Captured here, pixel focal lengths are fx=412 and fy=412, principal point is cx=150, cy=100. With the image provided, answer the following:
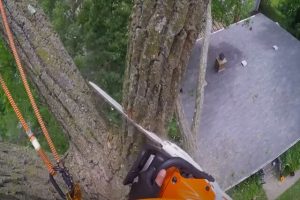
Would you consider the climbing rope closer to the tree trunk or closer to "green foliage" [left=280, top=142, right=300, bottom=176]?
the tree trunk

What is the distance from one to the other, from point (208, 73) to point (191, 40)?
26.5ft

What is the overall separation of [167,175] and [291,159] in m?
8.91

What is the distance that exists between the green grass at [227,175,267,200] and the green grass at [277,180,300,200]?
533 mm

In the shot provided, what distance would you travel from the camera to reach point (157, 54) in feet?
7.39

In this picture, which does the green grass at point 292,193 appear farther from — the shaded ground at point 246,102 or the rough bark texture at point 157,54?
the rough bark texture at point 157,54

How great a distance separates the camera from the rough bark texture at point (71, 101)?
9.22 feet

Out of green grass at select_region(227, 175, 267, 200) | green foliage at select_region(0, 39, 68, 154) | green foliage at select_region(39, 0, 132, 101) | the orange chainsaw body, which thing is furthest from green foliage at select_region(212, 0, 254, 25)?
the orange chainsaw body

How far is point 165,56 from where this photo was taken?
2.27 metres

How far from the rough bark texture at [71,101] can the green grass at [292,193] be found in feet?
27.1

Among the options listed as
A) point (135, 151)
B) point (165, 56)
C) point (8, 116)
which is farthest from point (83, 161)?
point (8, 116)

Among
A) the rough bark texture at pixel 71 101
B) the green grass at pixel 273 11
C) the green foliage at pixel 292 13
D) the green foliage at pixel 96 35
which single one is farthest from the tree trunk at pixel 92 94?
the green grass at pixel 273 11

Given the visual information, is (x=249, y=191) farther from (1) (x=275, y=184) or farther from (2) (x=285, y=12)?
(2) (x=285, y=12)

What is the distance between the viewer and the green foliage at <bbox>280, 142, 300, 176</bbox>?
34.5 feet

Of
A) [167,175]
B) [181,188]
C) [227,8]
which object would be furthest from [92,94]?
[227,8]
